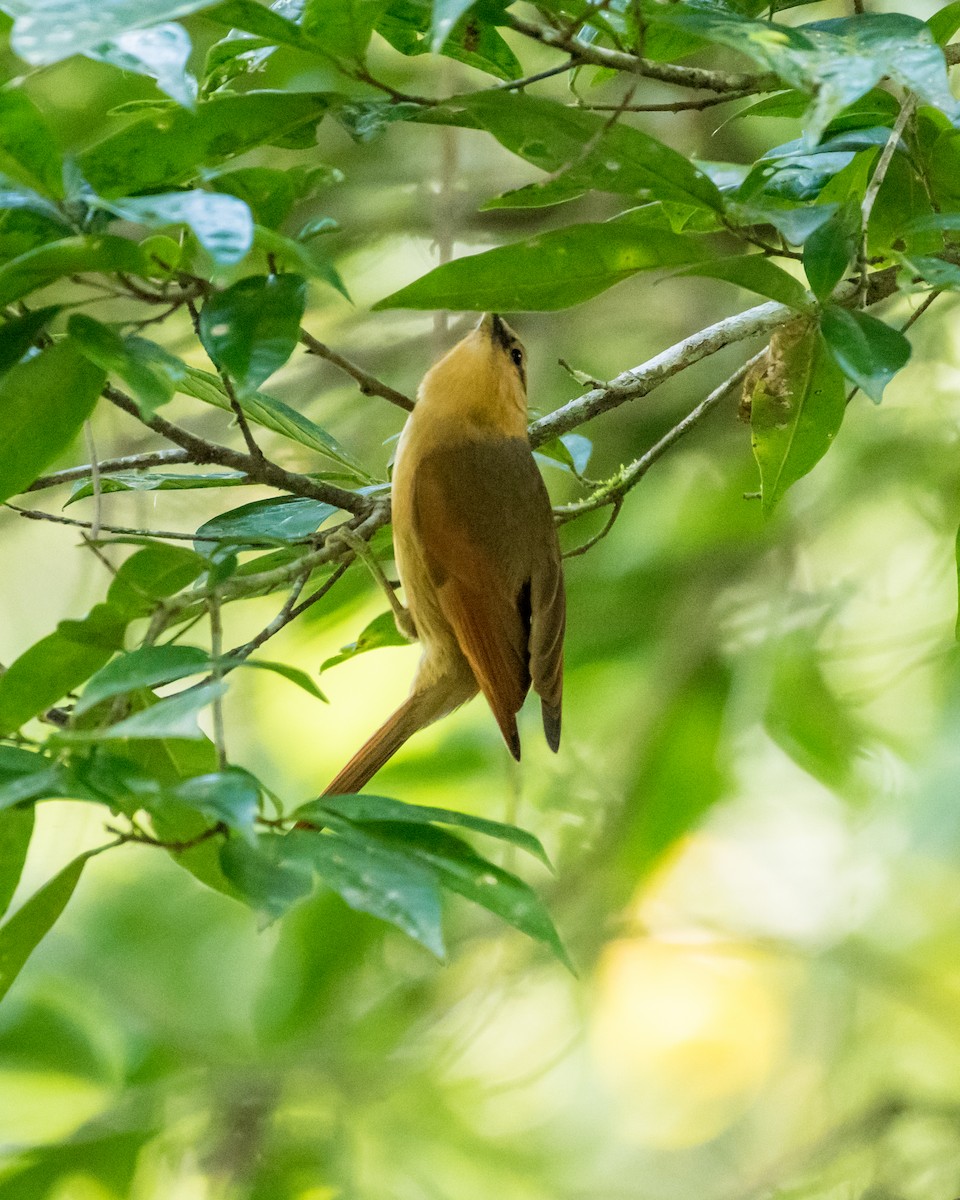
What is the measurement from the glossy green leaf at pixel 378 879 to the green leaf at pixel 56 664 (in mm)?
327

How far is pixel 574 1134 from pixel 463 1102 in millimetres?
698

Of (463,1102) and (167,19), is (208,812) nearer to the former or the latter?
(167,19)

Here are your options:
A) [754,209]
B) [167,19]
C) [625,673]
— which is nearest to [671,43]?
[754,209]

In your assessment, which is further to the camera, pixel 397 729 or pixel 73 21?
pixel 397 729

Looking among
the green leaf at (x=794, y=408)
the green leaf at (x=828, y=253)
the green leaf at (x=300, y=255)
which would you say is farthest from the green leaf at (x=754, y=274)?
the green leaf at (x=300, y=255)

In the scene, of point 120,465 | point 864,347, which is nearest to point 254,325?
point 864,347

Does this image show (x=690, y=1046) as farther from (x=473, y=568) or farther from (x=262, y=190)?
(x=262, y=190)

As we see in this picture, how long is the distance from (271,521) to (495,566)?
1.98 ft

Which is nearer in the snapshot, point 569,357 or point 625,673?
point 625,673

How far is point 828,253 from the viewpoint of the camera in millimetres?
1303

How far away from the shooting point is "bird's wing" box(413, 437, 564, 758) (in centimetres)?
220

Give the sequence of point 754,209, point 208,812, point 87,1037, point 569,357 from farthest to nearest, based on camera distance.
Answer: point 569,357 < point 87,1037 < point 754,209 < point 208,812

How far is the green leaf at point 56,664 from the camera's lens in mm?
1205

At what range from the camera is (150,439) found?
3371 mm
